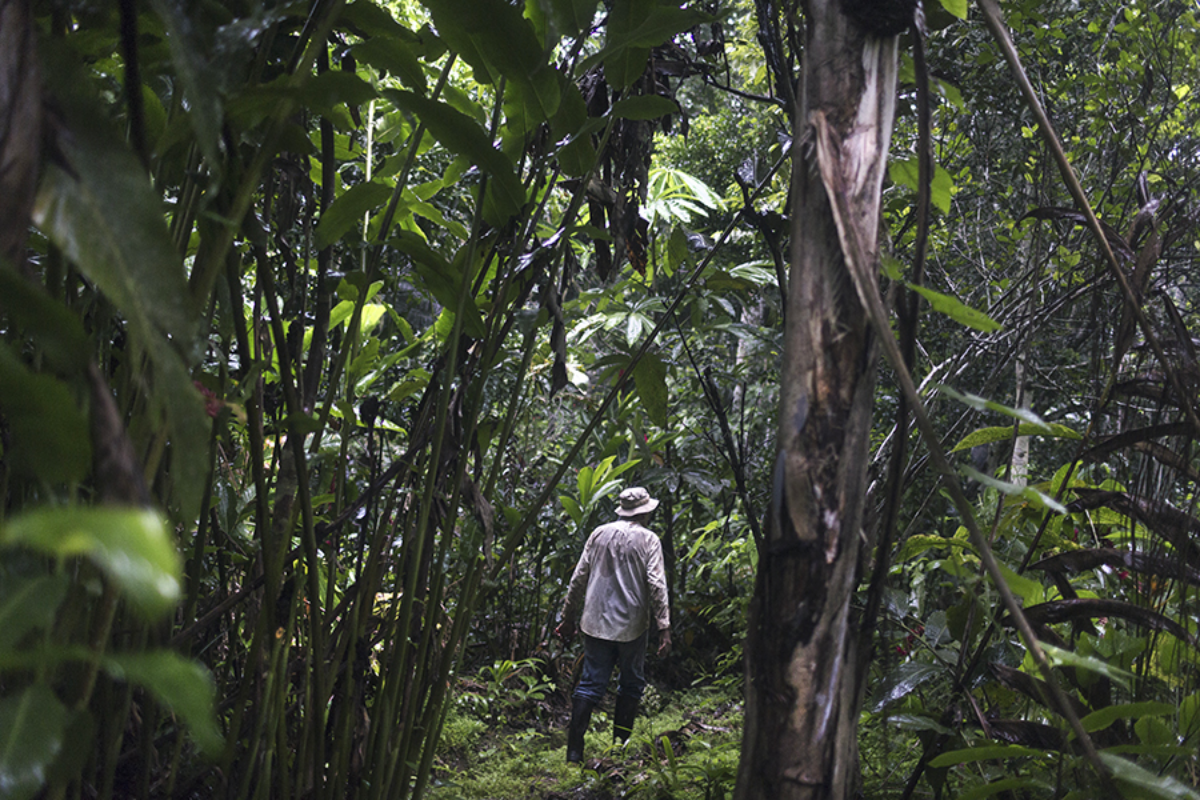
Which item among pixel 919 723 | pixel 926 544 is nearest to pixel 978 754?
pixel 919 723

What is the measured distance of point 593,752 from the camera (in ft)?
10.5

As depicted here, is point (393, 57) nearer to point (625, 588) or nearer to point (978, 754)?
point (978, 754)

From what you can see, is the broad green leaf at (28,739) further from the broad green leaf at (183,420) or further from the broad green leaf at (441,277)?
the broad green leaf at (441,277)

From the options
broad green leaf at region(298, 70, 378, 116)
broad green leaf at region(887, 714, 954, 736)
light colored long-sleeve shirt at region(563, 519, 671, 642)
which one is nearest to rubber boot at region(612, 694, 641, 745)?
light colored long-sleeve shirt at region(563, 519, 671, 642)

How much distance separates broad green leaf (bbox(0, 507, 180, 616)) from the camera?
7.6 inches

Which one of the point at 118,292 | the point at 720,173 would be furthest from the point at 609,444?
the point at 720,173

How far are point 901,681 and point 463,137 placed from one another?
95 centimetres

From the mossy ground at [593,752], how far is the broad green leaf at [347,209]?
1366 millimetres

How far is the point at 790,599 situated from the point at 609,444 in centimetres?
126

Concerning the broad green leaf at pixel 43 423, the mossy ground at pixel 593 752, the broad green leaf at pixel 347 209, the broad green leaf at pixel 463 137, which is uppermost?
the broad green leaf at pixel 463 137

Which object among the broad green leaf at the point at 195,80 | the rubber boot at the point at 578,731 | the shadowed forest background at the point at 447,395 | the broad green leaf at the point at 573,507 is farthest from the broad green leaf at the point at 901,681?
the broad green leaf at the point at 573,507

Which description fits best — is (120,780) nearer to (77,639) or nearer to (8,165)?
(77,639)

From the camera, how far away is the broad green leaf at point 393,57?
0.84 m

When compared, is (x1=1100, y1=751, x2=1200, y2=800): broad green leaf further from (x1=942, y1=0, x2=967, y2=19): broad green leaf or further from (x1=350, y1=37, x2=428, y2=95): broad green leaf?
(x1=350, y1=37, x2=428, y2=95): broad green leaf
